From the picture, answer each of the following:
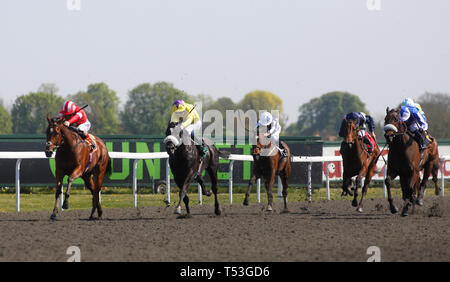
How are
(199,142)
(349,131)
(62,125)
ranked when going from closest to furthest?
(62,125)
(199,142)
(349,131)

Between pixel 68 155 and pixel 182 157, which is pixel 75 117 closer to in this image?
pixel 68 155

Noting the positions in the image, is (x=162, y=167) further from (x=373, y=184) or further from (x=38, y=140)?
(x=373, y=184)

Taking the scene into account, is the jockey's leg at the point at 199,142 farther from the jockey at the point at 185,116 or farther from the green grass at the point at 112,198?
the green grass at the point at 112,198

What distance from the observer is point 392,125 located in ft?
37.4

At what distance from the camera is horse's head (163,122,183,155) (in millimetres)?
10867

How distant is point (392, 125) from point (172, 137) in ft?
11.0

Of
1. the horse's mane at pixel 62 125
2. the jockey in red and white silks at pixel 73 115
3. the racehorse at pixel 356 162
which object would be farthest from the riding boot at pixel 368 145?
the horse's mane at pixel 62 125

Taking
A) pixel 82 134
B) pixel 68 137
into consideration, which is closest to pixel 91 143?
pixel 82 134

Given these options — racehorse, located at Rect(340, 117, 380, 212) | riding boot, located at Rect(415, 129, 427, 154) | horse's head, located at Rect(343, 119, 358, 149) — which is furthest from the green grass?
riding boot, located at Rect(415, 129, 427, 154)

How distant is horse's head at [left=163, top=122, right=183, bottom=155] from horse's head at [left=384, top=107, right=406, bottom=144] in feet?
10.3

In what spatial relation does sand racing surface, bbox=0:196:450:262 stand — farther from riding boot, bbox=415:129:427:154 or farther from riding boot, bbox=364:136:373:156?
riding boot, bbox=364:136:373:156

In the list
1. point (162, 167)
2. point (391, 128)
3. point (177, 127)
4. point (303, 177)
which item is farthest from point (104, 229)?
point (303, 177)

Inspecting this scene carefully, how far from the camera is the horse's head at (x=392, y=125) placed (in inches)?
449

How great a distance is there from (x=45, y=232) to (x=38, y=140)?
9213 mm
